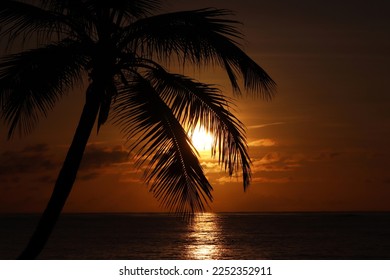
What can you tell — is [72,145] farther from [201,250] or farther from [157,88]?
[201,250]

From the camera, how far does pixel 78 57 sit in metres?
10.4

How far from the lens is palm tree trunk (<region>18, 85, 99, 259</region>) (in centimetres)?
975

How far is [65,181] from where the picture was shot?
388 inches

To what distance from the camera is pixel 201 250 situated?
209ft

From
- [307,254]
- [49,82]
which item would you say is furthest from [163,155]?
[307,254]

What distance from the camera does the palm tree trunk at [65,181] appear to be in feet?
32.0

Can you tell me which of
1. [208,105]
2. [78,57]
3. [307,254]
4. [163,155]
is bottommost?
[307,254]

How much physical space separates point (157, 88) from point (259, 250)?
5438 cm

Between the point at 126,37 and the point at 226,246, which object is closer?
the point at 126,37
